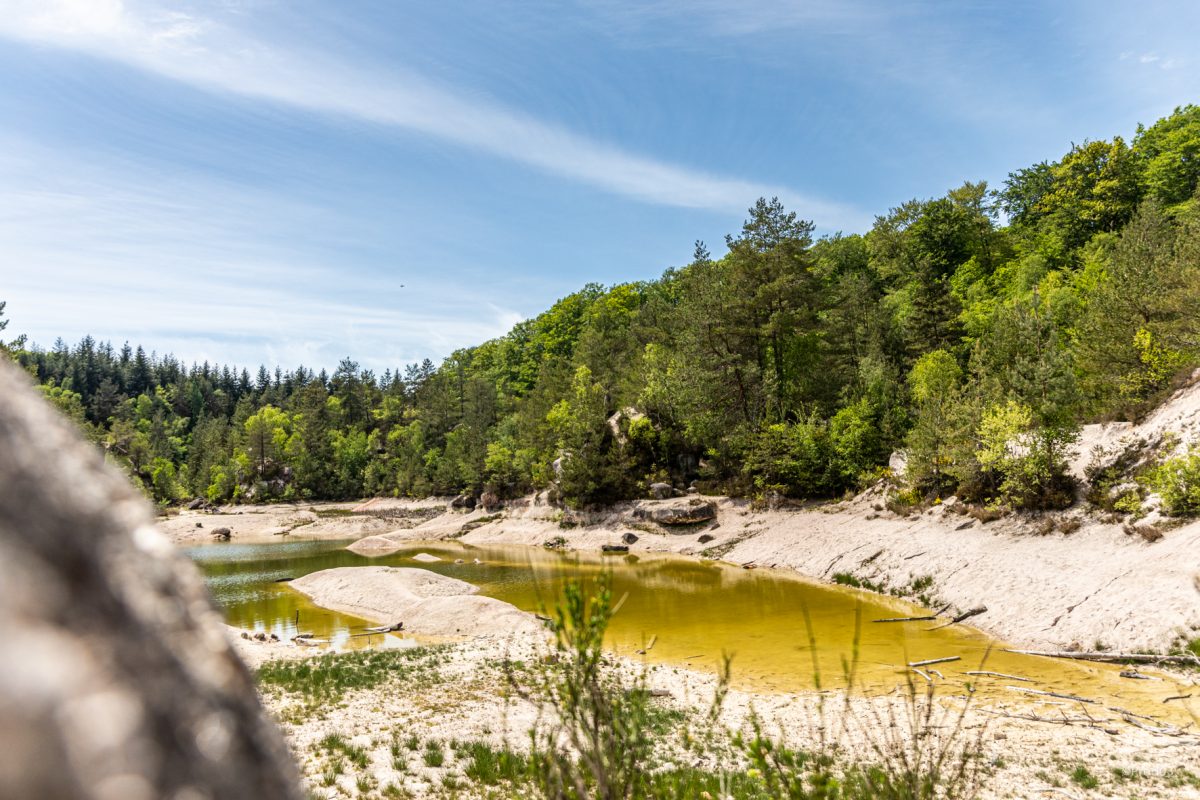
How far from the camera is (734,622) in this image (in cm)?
2367

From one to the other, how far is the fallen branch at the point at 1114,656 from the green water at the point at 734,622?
0.76 feet

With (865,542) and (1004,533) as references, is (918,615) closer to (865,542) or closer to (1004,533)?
(1004,533)

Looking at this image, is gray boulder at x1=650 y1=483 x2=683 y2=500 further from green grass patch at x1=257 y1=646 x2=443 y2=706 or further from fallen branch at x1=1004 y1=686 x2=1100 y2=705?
fallen branch at x1=1004 y1=686 x2=1100 y2=705

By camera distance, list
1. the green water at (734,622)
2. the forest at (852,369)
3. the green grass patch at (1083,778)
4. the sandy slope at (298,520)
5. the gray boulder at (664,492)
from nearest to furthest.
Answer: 1. the green grass patch at (1083,778)
2. the green water at (734,622)
3. the forest at (852,369)
4. the gray boulder at (664,492)
5. the sandy slope at (298,520)

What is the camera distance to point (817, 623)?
2270 cm

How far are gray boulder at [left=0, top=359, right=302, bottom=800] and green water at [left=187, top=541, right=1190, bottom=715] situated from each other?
194 inches

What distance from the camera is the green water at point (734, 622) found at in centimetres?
1631

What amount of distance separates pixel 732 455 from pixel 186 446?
11430cm

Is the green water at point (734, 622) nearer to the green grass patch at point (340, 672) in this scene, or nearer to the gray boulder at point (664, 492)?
the green grass patch at point (340, 672)

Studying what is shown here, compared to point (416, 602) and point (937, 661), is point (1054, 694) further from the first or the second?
point (416, 602)

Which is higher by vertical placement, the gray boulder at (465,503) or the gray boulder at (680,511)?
the gray boulder at (680,511)

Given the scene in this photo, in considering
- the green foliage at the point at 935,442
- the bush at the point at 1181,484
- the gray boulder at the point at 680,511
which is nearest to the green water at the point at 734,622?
the gray boulder at the point at 680,511

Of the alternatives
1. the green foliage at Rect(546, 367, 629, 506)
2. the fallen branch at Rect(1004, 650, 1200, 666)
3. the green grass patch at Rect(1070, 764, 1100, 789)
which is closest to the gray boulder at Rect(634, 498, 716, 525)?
the green foliage at Rect(546, 367, 629, 506)

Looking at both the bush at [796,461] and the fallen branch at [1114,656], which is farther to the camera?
the bush at [796,461]
